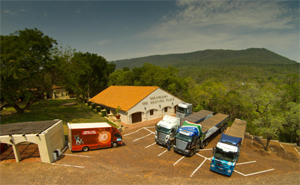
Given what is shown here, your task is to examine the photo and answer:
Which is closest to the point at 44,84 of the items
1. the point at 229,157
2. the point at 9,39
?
the point at 9,39

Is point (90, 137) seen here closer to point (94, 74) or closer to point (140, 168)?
point (140, 168)

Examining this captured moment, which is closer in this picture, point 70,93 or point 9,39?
point 9,39

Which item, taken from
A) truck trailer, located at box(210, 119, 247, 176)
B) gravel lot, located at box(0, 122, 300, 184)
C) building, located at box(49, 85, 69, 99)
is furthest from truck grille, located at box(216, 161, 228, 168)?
building, located at box(49, 85, 69, 99)

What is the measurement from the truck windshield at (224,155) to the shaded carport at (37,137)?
44.3 ft

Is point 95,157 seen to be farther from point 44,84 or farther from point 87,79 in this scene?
point 87,79

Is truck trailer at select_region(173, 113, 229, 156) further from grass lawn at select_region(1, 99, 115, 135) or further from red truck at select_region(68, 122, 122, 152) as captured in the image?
grass lawn at select_region(1, 99, 115, 135)

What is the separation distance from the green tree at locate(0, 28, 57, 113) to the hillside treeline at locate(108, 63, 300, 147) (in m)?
24.1

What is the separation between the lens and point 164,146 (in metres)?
16.5

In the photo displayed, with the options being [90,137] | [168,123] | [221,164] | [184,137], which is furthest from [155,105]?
[221,164]

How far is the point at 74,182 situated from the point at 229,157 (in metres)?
11.8

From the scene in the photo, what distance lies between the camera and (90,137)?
1411cm

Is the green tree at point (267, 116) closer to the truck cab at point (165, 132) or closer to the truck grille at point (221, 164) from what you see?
the truck grille at point (221, 164)

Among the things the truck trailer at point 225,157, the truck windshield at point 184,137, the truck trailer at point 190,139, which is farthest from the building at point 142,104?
the truck trailer at point 225,157

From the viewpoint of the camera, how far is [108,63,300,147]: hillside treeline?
1788 cm
